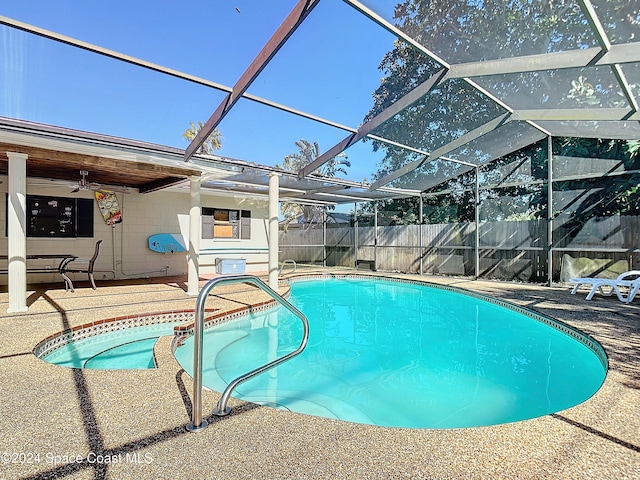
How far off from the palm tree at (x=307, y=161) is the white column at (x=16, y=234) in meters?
12.9

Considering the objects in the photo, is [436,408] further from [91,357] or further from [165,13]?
[165,13]

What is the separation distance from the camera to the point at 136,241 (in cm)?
959

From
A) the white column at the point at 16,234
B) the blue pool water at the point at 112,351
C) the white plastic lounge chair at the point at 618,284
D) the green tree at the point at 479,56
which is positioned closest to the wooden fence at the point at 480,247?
the green tree at the point at 479,56

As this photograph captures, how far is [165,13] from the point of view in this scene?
5816 mm

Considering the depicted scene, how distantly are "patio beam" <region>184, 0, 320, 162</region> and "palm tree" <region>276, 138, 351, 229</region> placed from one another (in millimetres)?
12156

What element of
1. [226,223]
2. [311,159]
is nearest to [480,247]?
[226,223]

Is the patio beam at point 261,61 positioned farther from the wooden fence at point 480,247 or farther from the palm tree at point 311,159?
the palm tree at point 311,159

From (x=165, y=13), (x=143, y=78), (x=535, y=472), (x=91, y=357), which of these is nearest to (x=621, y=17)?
(x=535, y=472)

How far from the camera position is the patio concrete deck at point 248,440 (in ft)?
5.42

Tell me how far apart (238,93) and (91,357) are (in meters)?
3.89

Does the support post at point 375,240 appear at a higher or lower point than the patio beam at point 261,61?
lower

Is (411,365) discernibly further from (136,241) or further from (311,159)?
(311,159)

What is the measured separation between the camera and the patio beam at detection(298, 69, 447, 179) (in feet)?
18.5

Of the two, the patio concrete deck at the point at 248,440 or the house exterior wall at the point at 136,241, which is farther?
the house exterior wall at the point at 136,241
